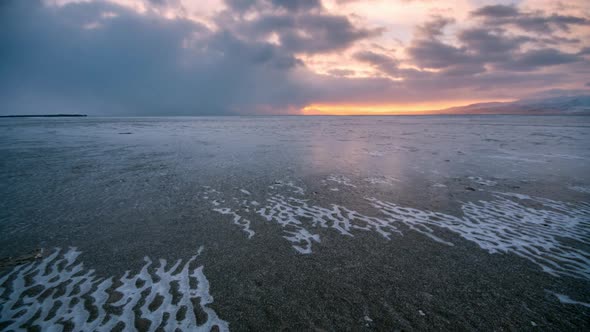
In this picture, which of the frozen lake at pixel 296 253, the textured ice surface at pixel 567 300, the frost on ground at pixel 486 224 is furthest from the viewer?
the frost on ground at pixel 486 224

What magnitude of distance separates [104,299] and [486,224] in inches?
357

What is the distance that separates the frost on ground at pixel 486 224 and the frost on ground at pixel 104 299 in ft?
8.17

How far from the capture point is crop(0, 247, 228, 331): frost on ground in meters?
3.76

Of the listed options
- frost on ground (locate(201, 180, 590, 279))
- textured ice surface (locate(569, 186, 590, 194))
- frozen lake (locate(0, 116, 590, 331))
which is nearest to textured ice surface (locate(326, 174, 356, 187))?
→ frozen lake (locate(0, 116, 590, 331))

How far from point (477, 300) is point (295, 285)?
3.04 meters

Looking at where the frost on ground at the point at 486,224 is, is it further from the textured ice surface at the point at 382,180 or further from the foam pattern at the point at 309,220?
the textured ice surface at the point at 382,180

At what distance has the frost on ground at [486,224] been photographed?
5.81 metres

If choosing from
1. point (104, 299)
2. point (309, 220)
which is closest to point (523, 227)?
point (309, 220)

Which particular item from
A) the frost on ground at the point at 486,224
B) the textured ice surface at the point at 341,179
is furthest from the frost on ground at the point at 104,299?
the textured ice surface at the point at 341,179

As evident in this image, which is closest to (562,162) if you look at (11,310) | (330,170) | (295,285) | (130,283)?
(330,170)

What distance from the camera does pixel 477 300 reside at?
4250mm

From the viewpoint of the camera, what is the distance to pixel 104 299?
4.26 m

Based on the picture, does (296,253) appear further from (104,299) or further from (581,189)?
(581,189)

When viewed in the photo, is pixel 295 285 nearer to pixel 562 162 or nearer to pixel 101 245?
pixel 101 245
